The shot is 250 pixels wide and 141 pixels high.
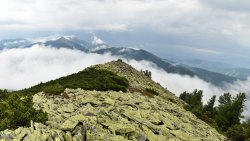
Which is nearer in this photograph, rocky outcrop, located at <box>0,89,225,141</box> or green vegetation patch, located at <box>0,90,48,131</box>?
rocky outcrop, located at <box>0,89,225,141</box>

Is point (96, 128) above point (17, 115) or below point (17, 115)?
below

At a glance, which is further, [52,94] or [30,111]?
[52,94]

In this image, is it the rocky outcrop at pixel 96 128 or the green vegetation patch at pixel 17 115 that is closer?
the rocky outcrop at pixel 96 128

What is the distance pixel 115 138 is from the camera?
1013 inches

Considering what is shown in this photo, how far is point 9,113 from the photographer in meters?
25.5

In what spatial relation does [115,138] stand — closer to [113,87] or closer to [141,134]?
[141,134]

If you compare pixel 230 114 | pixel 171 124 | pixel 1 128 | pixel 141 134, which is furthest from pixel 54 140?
pixel 230 114

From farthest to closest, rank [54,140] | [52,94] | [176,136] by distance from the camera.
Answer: [52,94], [176,136], [54,140]

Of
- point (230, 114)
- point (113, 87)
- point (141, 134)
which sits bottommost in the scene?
point (230, 114)

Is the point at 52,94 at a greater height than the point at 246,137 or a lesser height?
greater

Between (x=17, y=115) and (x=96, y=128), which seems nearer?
(x=17, y=115)

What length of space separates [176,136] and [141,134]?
713cm

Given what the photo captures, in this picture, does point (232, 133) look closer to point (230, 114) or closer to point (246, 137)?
point (246, 137)

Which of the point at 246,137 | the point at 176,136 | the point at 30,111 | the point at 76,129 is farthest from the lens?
the point at 246,137
